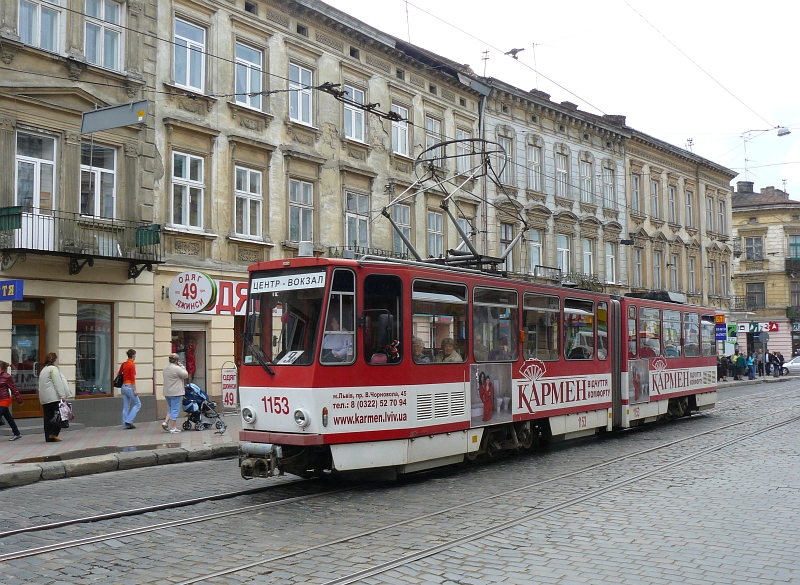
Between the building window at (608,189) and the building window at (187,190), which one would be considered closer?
the building window at (187,190)

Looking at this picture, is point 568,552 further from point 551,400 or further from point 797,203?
point 797,203

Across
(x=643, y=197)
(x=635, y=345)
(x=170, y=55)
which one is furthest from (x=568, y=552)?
(x=643, y=197)

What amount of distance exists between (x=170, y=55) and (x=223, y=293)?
5941 mm

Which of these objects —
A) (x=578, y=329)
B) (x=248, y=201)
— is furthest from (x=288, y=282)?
(x=248, y=201)

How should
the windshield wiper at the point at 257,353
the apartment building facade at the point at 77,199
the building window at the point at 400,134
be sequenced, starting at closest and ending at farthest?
the windshield wiper at the point at 257,353 < the apartment building facade at the point at 77,199 < the building window at the point at 400,134

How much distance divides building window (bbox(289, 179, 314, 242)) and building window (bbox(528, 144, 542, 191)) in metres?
13.1

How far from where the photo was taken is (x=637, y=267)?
42.4 meters

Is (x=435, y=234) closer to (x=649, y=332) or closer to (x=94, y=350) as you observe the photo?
(x=649, y=332)

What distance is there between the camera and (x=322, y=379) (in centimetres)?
1020

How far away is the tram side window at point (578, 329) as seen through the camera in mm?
15211

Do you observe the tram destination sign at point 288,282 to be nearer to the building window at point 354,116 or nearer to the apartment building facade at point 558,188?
the building window at point 354,116

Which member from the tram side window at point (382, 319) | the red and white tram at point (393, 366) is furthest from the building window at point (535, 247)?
the tram side window at point (382, 319)

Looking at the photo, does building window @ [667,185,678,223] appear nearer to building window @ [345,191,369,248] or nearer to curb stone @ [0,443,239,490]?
building window @ [345,191,369,248]

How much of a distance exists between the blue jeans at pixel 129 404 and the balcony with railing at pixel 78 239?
9.00ft
